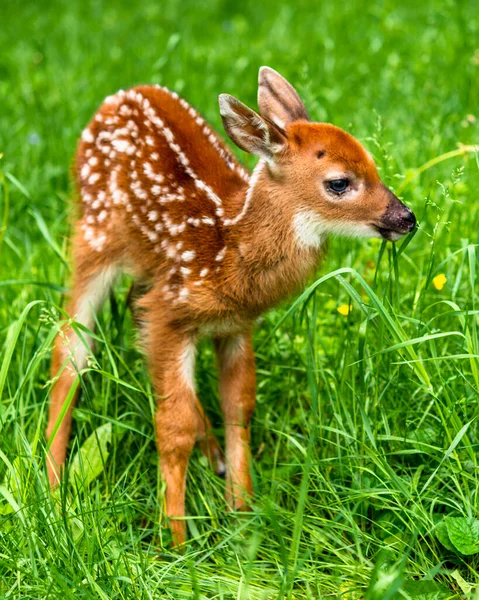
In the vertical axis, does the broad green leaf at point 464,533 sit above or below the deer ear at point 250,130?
below

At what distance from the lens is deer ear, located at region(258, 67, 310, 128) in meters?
3.80

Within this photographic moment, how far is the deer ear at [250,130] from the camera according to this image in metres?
3.44

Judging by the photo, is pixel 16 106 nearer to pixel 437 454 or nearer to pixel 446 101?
pixel 446 101

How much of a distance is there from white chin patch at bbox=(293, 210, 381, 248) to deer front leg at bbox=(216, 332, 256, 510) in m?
0.52

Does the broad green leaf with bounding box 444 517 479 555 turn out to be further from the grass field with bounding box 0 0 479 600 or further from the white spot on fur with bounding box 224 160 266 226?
the white spot on fur with bounding box 224 160 266 226

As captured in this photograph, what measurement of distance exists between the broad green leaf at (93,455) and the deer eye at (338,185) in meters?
1.16

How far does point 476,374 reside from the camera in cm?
317

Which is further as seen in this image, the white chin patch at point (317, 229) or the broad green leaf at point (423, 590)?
the white chin patch at point (317, 229)

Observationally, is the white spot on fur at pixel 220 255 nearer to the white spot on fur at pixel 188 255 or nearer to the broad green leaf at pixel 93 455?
the white spot on fur at pixel 188 255

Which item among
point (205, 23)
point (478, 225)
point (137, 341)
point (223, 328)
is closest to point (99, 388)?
point (137, 341)

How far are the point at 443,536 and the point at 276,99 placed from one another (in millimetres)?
1684

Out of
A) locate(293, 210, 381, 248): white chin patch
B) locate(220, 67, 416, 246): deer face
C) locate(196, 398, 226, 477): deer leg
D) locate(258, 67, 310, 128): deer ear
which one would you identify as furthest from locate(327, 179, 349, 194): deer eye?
locate(196, 398, 226, 477): deer leg

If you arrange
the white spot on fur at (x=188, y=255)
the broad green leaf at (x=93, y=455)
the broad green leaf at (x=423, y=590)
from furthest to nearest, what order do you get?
1. the white spot on fur at (x=188, y=255)
2. the broad green leaf at (x=93, y=455)
3. the broad green leaf at (x=423, y=590)

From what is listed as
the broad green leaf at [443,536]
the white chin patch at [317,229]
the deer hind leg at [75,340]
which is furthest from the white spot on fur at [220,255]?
the broad green leaf at [443,536]
